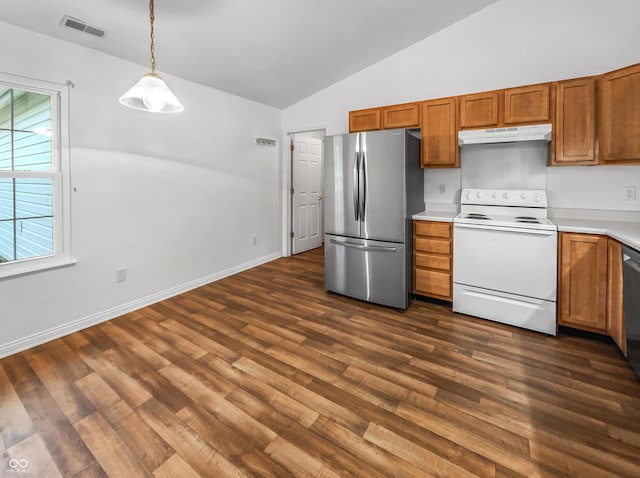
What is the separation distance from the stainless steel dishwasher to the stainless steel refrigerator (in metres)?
1.58

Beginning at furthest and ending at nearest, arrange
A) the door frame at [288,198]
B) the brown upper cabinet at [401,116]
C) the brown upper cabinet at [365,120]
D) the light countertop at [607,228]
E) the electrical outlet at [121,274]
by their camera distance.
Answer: the door frame at [288,198] → the brown upper cabinet at [365,120] → the brown upper cabinet at [401,116] → the electrical outlet at [121,274] → the light countertop at [607,228]

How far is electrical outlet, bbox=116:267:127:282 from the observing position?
312 centimetres

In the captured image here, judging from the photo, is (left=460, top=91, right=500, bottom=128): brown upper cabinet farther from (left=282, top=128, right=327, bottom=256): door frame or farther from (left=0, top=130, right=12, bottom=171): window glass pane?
(left=0, top=130, right=12, bottom=171): window glass pane

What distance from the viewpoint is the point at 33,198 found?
2.55 meters

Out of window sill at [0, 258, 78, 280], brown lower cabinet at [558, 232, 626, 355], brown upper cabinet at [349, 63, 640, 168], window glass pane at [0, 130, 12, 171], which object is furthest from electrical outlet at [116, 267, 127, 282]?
brown lower cabinet at [558, 232, 626, 355]

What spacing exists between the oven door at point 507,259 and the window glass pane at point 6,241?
3.77 metres

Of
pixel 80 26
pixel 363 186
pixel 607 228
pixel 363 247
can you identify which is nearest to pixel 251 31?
pixel 80 26

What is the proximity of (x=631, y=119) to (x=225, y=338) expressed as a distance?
11.8 feet

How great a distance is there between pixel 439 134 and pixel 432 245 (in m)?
1.18

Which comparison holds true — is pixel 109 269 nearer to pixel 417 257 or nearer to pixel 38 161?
pixel 38 161

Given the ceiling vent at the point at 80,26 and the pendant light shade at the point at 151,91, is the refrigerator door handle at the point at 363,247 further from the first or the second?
the ceiling vent at the point at 80,26

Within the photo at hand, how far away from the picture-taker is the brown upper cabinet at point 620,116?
7.73 feet

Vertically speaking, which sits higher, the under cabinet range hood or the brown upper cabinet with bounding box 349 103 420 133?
the brown upper cabinet with bounding box 349 103 420 133

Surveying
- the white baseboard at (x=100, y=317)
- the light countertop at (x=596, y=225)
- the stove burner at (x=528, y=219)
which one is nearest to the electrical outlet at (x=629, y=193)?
the light countertop at (x=596, y=225)
